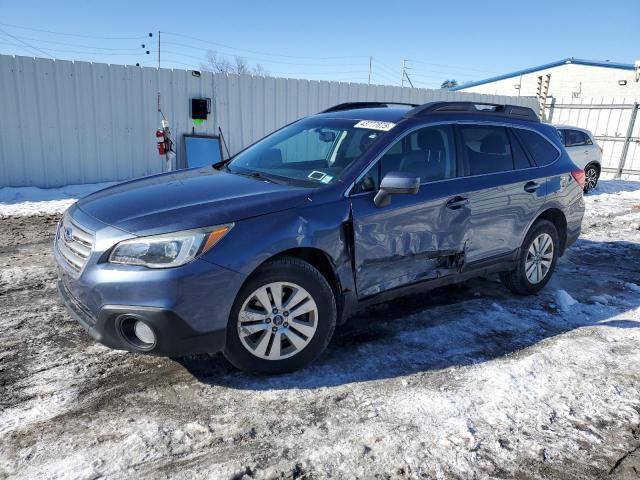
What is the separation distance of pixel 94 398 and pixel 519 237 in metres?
3.88

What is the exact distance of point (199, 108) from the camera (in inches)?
462

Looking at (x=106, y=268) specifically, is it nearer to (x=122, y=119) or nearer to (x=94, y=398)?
(x=94, y=398)

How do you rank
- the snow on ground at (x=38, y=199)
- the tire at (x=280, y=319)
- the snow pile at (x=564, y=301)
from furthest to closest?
the snow on ground at (x=38, y=199), the snow pile at (x=564, y=301), the tire at (x=280, y=319)

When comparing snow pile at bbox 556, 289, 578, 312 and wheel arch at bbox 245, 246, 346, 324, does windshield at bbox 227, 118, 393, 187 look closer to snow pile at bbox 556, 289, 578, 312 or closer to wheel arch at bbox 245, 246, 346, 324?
wheel arch at bbox 245, 246, 346, 324

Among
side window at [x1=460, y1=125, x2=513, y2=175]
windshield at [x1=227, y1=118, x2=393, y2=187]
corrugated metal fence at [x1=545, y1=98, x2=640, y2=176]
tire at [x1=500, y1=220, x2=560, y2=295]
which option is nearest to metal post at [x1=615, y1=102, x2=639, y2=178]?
corrugated metal fence at [x1=545, y1=98, x2=640, y2=176]

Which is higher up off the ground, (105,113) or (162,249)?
(105,113)

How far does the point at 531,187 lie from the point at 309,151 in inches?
88.6

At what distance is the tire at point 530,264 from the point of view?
5.06 metres

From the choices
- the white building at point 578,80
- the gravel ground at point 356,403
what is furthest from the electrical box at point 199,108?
the white building at point 578,80

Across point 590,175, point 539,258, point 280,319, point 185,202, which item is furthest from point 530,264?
point 590,175

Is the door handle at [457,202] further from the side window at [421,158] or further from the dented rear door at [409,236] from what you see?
the side window at [421,158]

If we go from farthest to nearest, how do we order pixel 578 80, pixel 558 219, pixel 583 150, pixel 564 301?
pixel 578 80
pixel 583 150
pixel 558 219
pixel 564 301

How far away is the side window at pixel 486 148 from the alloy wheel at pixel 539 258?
2.95 ft

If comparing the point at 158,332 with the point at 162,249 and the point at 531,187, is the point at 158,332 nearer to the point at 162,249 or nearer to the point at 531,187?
the point at 162,249
